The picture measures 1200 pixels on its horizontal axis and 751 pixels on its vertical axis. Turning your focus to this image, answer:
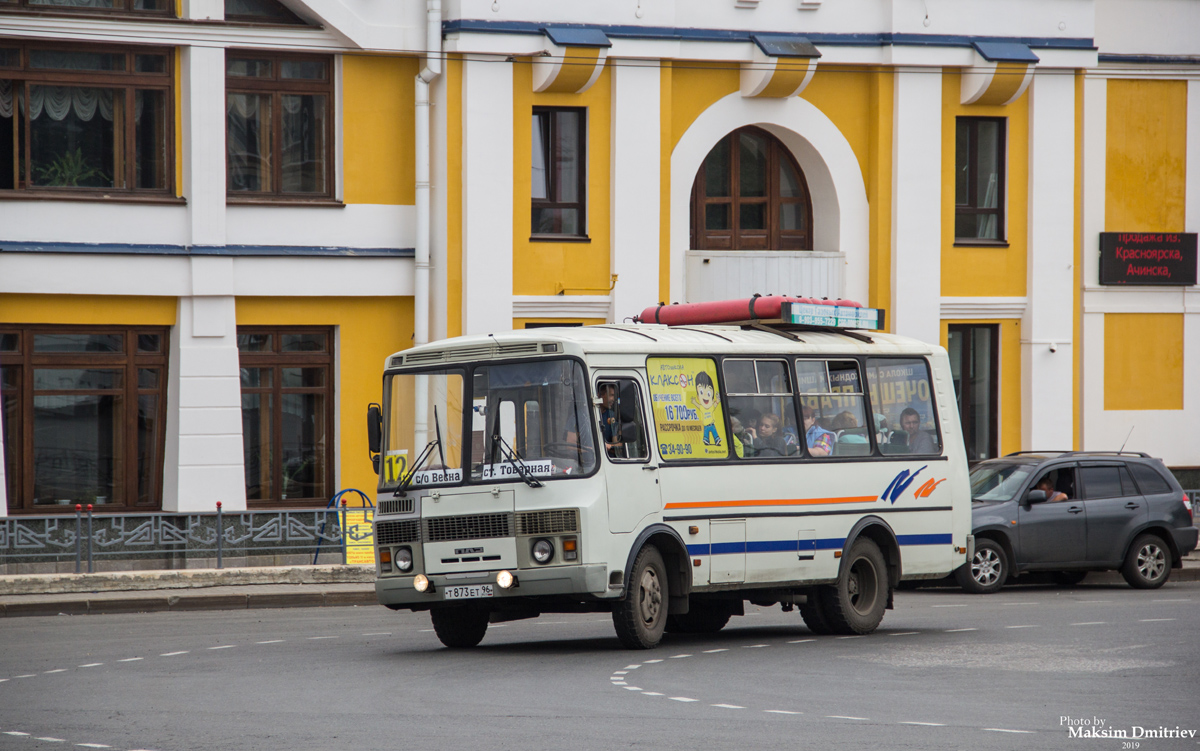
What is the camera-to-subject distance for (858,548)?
49.1ft

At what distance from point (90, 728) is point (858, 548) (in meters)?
7.77

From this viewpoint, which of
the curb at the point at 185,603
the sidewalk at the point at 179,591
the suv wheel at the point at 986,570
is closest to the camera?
the curb at the point at 185,603

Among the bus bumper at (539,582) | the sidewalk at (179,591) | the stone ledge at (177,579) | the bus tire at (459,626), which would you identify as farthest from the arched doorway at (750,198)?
the bus bumper at (539,582)

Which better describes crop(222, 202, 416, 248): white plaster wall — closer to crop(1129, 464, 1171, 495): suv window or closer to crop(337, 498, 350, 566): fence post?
crop(337, 498, 350, 566): fence post

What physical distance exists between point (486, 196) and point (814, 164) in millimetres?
5622

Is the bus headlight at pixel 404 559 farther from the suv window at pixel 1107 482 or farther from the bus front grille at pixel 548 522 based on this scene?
the suv window at pixel 1107 482

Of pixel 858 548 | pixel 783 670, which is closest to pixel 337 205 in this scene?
pixel 858 548

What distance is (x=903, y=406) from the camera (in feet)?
51.3

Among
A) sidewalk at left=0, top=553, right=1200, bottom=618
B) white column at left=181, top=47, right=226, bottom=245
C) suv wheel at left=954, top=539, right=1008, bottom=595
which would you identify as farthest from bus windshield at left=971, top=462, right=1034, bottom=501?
white column at left=181, top=47, right=226, bottom=245

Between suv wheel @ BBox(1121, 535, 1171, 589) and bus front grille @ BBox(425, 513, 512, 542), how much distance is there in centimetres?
1051

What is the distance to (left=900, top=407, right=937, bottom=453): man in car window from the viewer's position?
15.6 metres

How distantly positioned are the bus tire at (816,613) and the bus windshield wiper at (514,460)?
3.46m

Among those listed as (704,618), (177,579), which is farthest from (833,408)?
(177,579)

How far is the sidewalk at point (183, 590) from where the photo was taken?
728 inches
